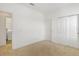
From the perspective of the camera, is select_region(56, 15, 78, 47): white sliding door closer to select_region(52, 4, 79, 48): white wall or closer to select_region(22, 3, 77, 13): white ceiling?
select_region(52, 4, 79, 48): white wall

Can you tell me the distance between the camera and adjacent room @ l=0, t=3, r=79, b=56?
158 cm

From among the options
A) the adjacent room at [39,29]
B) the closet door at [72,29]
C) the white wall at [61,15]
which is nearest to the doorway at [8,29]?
the adjacent room at [39,29]

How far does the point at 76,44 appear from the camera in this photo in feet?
5.16

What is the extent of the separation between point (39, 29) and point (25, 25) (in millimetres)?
227

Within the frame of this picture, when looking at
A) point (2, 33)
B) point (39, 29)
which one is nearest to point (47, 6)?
point (39, 29)

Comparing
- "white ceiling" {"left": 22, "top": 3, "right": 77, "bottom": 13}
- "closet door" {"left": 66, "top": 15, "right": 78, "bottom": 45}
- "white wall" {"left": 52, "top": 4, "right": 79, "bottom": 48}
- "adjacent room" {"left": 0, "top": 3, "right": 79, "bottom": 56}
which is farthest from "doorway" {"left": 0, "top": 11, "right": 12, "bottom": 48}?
"closet door" {"left": 66, "top": 15, "right": 78, "bottom": 45}

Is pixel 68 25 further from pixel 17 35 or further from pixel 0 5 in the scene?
pixel 0 5

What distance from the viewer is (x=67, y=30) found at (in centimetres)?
Answer: 161

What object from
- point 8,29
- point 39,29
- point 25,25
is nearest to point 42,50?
point 39,29

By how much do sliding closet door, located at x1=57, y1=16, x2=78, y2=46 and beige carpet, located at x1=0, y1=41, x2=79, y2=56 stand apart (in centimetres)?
11

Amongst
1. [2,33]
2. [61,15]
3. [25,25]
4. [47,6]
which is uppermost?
[47,6]

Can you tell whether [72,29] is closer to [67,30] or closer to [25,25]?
[67,30]

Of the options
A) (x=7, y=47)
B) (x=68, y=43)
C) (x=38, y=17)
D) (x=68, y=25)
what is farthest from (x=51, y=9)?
(x=7, y=47)

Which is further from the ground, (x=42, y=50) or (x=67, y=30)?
(x=67, y=30)
